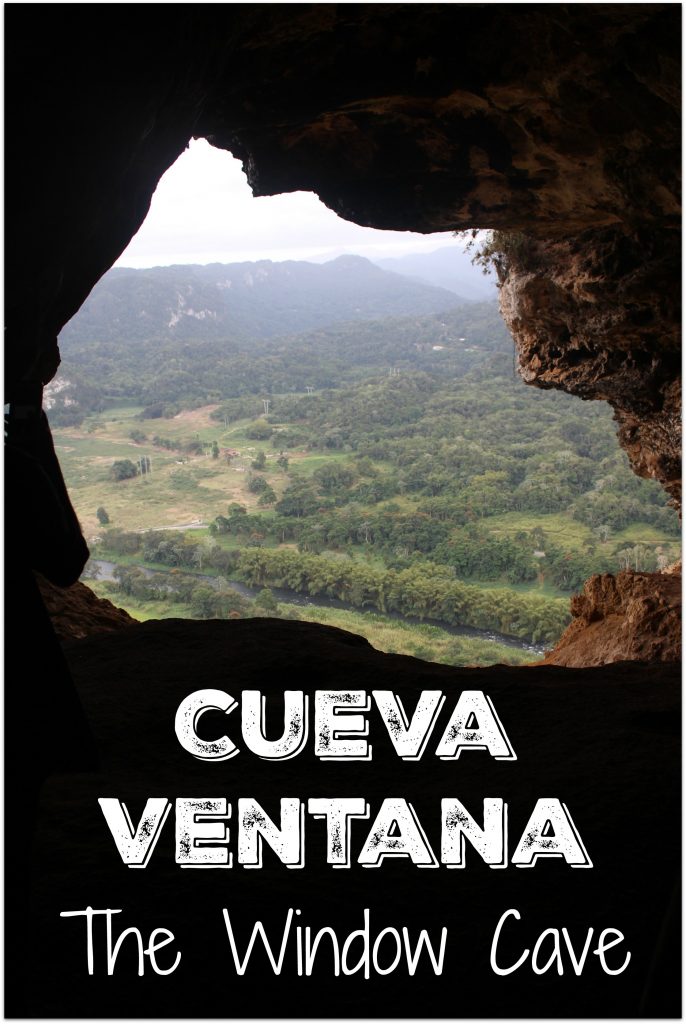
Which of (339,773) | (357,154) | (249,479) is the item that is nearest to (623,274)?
(357,154)

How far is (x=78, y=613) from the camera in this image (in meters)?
7.68

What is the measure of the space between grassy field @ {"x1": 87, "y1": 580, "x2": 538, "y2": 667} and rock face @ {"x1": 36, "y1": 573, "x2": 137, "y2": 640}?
51.6 ft

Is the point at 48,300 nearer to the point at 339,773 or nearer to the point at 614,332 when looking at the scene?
the point at 339,773

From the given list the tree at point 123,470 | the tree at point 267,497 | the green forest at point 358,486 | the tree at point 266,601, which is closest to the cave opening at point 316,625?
the green forest at point 358,486

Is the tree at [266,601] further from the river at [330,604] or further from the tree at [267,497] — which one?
the tree at [267,497]

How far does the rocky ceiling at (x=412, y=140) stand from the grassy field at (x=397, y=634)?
A: 15821 mm

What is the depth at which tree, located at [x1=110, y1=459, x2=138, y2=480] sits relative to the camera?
51.7 m

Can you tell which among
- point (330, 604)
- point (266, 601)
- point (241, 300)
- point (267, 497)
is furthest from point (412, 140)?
point (241, 300)

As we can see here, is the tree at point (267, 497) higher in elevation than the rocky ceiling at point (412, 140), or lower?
Answer: higher

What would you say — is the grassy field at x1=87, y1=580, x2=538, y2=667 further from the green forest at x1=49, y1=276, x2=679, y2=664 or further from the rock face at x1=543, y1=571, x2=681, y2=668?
the rock face at x1=543, y1=571, x2=681, y2=668

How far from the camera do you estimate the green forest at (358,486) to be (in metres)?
33.8

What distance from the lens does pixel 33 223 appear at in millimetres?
2570

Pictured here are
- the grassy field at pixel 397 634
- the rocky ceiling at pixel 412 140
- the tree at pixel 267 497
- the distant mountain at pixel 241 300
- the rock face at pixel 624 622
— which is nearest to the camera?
the rocky ceiling at pixel 412 140

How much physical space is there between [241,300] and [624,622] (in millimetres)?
122746
